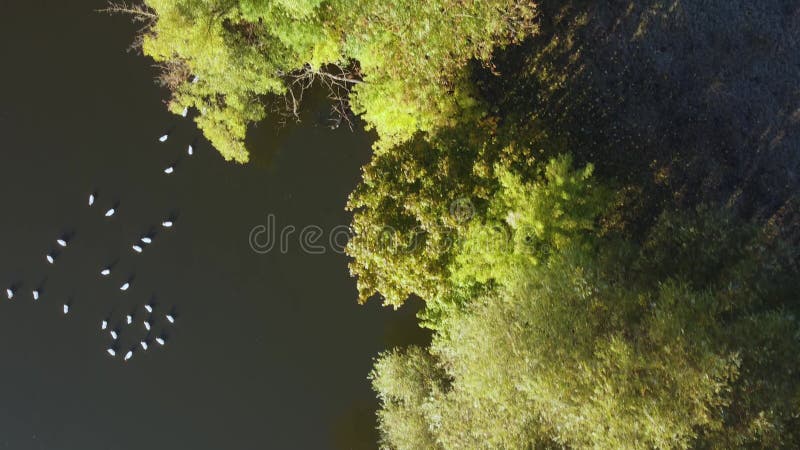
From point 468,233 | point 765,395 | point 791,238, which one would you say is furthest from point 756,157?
point 468,233

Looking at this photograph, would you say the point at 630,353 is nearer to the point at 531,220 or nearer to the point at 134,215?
the point at 531,220

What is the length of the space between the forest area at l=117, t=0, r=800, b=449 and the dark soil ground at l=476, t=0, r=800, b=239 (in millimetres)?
46

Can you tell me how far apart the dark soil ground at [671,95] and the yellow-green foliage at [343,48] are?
1.28m

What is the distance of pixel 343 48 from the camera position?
38.3ft

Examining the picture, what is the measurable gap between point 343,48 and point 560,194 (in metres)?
5.34

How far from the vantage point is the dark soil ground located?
1266 cm

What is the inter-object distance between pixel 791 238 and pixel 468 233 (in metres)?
7.66

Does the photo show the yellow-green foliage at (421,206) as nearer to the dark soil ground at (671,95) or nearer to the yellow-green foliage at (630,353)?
the yellow-green foliage at (630,353)

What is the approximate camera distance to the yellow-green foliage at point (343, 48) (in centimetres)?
1047

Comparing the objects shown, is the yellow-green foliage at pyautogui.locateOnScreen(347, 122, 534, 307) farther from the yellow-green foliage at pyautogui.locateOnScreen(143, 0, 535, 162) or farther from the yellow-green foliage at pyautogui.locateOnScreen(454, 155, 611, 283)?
the yellow-green foliage at pyautogui.locateOnScreen(143, 0, 535, 162)

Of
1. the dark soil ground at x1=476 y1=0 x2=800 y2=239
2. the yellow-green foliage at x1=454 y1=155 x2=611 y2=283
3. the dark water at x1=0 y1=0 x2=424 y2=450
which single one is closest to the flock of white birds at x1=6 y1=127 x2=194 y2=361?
the dark water at x1=0 y1=0 x2=424 y2=450

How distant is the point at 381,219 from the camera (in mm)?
10633

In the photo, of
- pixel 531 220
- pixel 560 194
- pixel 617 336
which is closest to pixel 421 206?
pixel 531 220

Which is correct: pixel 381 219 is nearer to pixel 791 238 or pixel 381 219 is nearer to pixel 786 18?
pixel 791 238
